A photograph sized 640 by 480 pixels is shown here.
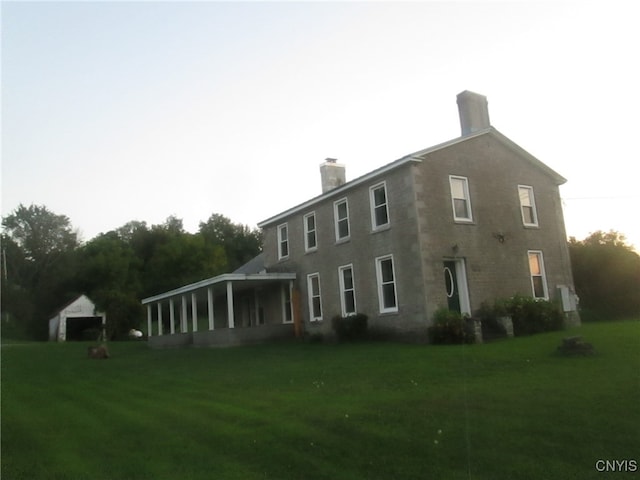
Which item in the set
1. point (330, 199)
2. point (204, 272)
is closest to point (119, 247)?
point (204, 272)

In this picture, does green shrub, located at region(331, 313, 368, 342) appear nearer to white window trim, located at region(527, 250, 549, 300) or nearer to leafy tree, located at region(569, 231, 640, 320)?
white window trim, located at region(527, 250, 549, 300)

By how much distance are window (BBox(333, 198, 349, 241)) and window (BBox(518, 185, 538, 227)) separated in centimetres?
643

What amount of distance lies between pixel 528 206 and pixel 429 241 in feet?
18.1

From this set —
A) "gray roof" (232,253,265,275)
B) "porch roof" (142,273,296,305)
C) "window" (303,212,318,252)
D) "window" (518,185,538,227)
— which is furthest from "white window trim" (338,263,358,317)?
"gray roof" (232,253,265,275)

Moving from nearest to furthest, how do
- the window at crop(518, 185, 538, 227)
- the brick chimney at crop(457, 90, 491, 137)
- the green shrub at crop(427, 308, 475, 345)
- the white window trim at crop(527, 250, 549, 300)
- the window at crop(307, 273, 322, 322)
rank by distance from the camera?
1. the green shrub at crop(427, 308, 475, 345)
2. the white window trim at crop(527, 250, 549, 300)
3. the brick chimney at crop(457, 90, 491, 137)
4. the window at crop(518, 185, 538, 227)
5. the window at crop(307, 273, 322, 322)

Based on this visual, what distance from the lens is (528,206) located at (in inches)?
829

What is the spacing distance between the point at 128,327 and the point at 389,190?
35.9 m

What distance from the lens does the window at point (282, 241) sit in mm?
25656

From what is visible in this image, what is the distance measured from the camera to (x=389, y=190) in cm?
1916

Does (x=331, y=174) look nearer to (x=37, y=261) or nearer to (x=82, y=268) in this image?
(x=82, y=268)

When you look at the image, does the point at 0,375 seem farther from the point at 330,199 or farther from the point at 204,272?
the point at 204,272

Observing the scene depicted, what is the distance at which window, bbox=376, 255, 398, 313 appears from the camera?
18.9 metres

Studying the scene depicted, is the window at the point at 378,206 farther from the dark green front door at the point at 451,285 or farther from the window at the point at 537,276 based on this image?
the window at the point at 537,276

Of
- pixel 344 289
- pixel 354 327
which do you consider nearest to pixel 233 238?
pixel 344 289
